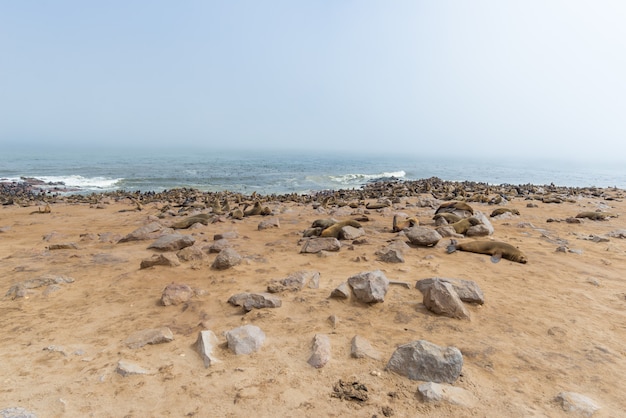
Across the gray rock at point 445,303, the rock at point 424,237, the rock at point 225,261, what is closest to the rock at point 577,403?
the gray rock at point 445,303

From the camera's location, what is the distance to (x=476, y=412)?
245cm

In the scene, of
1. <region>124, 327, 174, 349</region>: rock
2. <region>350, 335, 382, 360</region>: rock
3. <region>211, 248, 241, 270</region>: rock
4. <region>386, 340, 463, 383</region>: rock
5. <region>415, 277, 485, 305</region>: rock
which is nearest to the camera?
<region>386, 340, 463, 383</region>: rock

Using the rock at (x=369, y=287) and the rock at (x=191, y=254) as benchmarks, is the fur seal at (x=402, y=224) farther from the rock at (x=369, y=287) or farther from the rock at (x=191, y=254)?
the rock at (x=191, y=254)

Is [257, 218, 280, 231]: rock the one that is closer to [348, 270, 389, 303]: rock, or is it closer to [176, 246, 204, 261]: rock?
[176, 246, 204, 261]: rock

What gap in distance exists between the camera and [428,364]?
282 cm

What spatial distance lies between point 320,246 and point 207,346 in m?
3.85

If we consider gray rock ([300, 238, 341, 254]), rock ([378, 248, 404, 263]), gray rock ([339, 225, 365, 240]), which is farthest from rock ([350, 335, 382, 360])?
gray rock ([339, 225, 365, 240])

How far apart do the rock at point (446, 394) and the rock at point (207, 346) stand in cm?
185

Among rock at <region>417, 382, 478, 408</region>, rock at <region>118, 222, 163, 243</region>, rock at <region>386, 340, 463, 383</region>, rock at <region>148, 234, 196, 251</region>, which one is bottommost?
rock at <region>118, 222, 163, 243</region>

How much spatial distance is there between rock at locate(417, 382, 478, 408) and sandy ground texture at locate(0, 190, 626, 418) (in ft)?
0.12

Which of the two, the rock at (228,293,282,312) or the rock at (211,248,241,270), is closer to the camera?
the rock at (228,293,282,312)

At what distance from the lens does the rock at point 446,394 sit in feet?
8.34

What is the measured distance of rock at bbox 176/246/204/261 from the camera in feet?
20.9

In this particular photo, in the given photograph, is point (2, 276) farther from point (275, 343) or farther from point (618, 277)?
point (618, 277)
